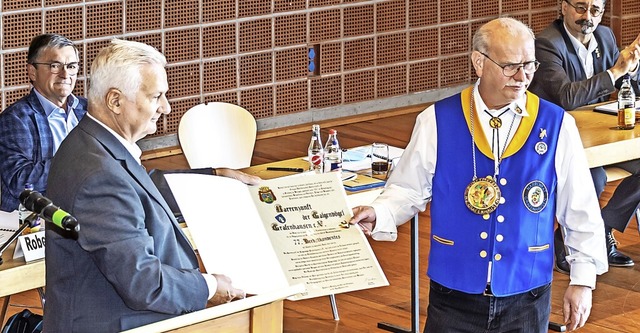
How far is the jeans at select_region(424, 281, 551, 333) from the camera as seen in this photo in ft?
12.8

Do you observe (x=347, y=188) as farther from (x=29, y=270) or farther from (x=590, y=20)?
(x=590, y=20)

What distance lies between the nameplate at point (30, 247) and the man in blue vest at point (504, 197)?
1315 millimetres

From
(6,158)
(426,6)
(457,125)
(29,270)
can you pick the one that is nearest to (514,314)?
(457,125)

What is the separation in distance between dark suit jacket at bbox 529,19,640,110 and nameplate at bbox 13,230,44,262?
3.28 metres

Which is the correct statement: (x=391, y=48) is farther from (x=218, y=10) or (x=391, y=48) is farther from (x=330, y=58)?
(x=218, y=10)

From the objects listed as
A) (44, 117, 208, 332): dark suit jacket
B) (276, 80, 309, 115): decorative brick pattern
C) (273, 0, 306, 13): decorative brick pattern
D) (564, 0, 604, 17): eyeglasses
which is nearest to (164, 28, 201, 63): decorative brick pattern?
(273, 0, 306, 13): decorative brick pattern

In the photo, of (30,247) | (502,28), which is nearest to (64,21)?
(30,247)

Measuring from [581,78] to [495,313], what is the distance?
10.7ft

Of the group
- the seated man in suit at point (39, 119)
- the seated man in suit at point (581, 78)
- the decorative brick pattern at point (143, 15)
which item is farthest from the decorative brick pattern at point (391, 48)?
the seated man in suit at point (39, 119)

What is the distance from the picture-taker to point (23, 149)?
5590 millimetres

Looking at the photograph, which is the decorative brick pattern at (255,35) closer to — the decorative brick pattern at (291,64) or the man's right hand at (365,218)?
the decorative brick pattern at (291,64)

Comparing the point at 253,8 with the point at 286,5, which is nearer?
the point at 253,8

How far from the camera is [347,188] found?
5426 mm

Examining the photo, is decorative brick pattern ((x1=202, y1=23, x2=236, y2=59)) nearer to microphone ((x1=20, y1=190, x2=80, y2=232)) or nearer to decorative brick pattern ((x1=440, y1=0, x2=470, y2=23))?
decorative brick pattern ((x1=440, y1=0, x2=470, y2=23))
